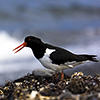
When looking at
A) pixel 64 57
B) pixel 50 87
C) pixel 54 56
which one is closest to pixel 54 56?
pixel 54 56

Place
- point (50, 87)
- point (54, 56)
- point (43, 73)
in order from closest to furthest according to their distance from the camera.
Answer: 1. point (50, 87)
2. point (54, 56)
3. point (43, 73)

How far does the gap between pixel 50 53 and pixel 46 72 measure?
1.05m

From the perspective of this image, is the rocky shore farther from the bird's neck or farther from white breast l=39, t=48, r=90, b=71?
the bird's neck

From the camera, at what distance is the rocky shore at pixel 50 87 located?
542cm

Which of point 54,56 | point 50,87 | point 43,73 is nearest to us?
point 50,87

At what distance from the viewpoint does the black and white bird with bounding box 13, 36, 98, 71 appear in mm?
7234

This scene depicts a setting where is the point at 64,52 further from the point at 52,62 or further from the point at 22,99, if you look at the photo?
the point at 22,99

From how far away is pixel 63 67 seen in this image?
24.1ft

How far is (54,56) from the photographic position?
23.6 ft

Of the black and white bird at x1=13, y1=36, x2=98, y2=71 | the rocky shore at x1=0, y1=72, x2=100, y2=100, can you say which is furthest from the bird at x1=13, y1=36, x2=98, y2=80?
the rocky shore at x1=0, y1=72, x2=100, y2=100

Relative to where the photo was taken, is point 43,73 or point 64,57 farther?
point 43,73

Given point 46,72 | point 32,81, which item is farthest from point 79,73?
point 32,81

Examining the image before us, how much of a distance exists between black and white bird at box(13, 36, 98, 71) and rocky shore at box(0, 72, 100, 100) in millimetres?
575

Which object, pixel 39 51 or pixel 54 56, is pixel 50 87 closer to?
pixel 54 56
